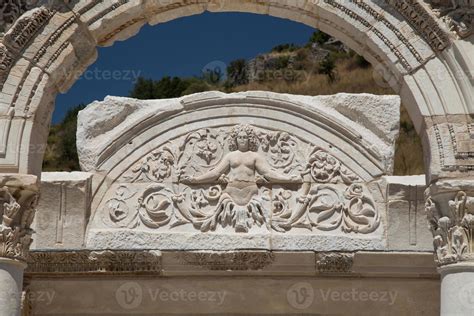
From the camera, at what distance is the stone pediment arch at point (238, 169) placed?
14.1 meters

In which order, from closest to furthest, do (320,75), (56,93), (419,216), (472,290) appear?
(472,290), (56,93), (419,216), (320,75)

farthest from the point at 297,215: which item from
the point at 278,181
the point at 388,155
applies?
the point at 388,155

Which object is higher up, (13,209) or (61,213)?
(61,213)

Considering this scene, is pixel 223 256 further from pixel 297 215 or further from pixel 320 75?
pixel 320 75

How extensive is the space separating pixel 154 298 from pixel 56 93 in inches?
197

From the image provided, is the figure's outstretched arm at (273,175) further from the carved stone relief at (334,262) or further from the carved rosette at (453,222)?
the carved rosette at (453,222)

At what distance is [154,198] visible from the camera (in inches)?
563

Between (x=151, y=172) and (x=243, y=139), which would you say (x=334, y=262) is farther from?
(x=151, y=172)

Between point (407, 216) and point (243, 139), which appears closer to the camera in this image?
point (407, 216)

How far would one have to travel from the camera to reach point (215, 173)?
14.2 meters

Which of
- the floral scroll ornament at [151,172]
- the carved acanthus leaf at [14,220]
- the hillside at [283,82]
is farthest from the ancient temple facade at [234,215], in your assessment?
the hillside at [283,82]

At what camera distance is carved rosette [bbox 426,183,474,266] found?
8953 mm

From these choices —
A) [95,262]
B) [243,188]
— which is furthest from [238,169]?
[95,262]

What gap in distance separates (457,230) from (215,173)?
5652mm
